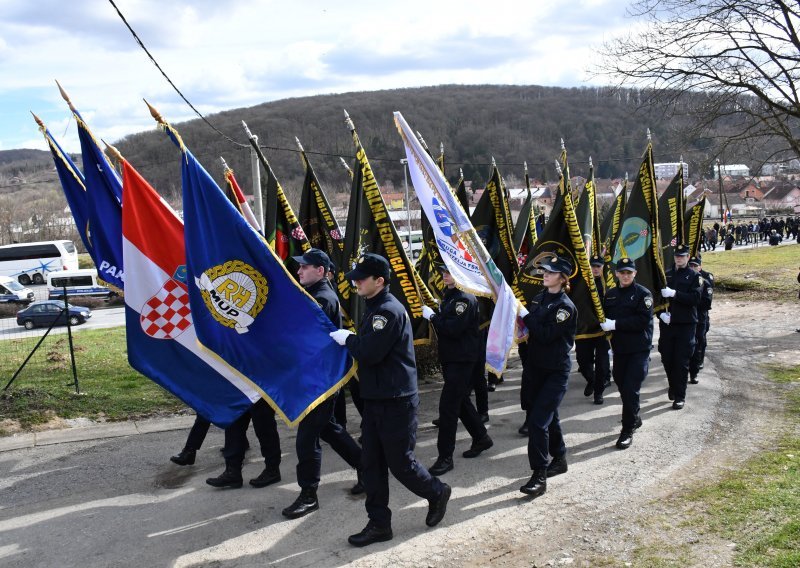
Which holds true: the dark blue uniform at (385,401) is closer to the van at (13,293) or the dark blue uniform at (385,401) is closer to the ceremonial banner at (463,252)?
the ceremonial banner at (463,252)

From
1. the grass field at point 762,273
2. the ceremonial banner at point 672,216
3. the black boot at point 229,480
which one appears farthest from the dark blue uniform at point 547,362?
the grass field at point 762,273

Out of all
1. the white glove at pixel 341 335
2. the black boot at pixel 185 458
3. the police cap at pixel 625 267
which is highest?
the police cap at pixel 625 267

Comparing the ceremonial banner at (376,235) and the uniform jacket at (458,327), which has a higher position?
the ceremonial banner at (376,235)

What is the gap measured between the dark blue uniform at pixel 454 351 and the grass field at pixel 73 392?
3.86m

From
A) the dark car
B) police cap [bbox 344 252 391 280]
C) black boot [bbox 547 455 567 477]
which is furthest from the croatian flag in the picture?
the dark car

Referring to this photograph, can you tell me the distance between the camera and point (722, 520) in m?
5.14

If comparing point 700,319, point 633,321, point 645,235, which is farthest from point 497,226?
point 700,319

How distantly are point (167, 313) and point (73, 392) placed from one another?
3.38 metres

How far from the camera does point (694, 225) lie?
12.0m

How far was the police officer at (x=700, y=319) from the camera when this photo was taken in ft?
30.0

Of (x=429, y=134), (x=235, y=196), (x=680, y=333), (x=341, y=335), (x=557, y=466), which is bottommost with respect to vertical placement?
(x=557, y=466)

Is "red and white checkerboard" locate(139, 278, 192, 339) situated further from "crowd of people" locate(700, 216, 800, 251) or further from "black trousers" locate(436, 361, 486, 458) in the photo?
"crowd of people" locate(700, 216, 800, 251)

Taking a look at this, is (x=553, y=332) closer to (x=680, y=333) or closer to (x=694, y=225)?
(x=680, y=333)

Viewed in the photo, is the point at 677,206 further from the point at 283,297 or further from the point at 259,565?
the point at 259,565
